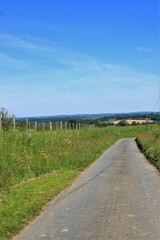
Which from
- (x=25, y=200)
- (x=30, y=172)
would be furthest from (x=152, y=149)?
(x=25, y=200)

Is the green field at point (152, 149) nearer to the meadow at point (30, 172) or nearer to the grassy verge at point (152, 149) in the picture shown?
the grassy verge at point (152, 149)

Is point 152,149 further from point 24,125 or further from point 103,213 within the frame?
point 103,213

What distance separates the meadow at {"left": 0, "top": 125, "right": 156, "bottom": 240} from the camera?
8848mm

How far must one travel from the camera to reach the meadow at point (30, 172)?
885cm

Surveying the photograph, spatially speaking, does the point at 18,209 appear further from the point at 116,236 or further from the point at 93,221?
the point at 116,236

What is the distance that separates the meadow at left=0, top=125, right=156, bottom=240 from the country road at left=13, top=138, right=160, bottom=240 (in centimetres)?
32

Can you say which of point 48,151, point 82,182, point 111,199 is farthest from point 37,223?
point 48,151

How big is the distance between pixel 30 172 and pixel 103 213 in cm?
670

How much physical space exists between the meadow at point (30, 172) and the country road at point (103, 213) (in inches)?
12.6

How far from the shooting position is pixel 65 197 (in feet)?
36.4

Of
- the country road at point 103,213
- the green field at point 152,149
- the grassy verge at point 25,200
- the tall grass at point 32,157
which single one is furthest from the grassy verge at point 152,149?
the grassy verge at point 25,200

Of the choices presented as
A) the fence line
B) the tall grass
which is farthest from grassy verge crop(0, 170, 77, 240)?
the fence line

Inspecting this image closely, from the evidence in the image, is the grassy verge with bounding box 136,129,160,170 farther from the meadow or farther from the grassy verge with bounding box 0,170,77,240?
the grassy verge with bounding box 0,170,77,240

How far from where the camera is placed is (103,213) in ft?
29.0
